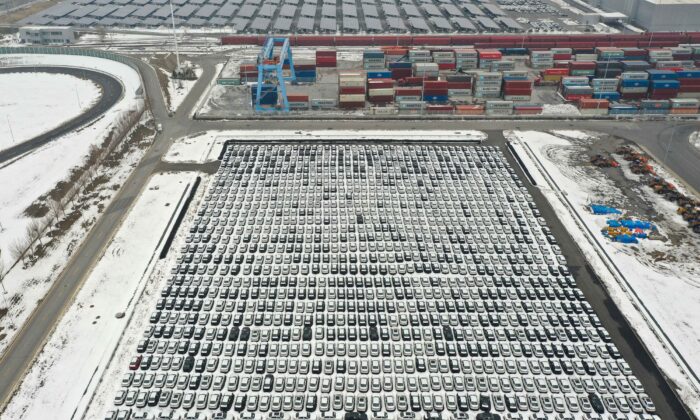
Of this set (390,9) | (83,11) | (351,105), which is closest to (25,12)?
(83,11)

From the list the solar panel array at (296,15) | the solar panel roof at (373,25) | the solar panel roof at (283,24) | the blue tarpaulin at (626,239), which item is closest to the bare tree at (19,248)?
the blue tarpaulin at (626,239)

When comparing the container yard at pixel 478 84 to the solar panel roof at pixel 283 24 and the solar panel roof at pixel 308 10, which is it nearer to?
the solar panel roof at pixel 283 24

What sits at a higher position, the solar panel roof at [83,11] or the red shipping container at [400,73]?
the solar panel roof at [83,11]

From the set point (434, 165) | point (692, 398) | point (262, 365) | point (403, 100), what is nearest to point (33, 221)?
point (262, 365)

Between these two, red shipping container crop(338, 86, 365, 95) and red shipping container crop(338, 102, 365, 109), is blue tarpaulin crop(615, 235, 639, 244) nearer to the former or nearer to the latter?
red shipping container crop(338, 102, 365, 109)

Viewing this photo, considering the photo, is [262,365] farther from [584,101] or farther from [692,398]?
[584,101]
